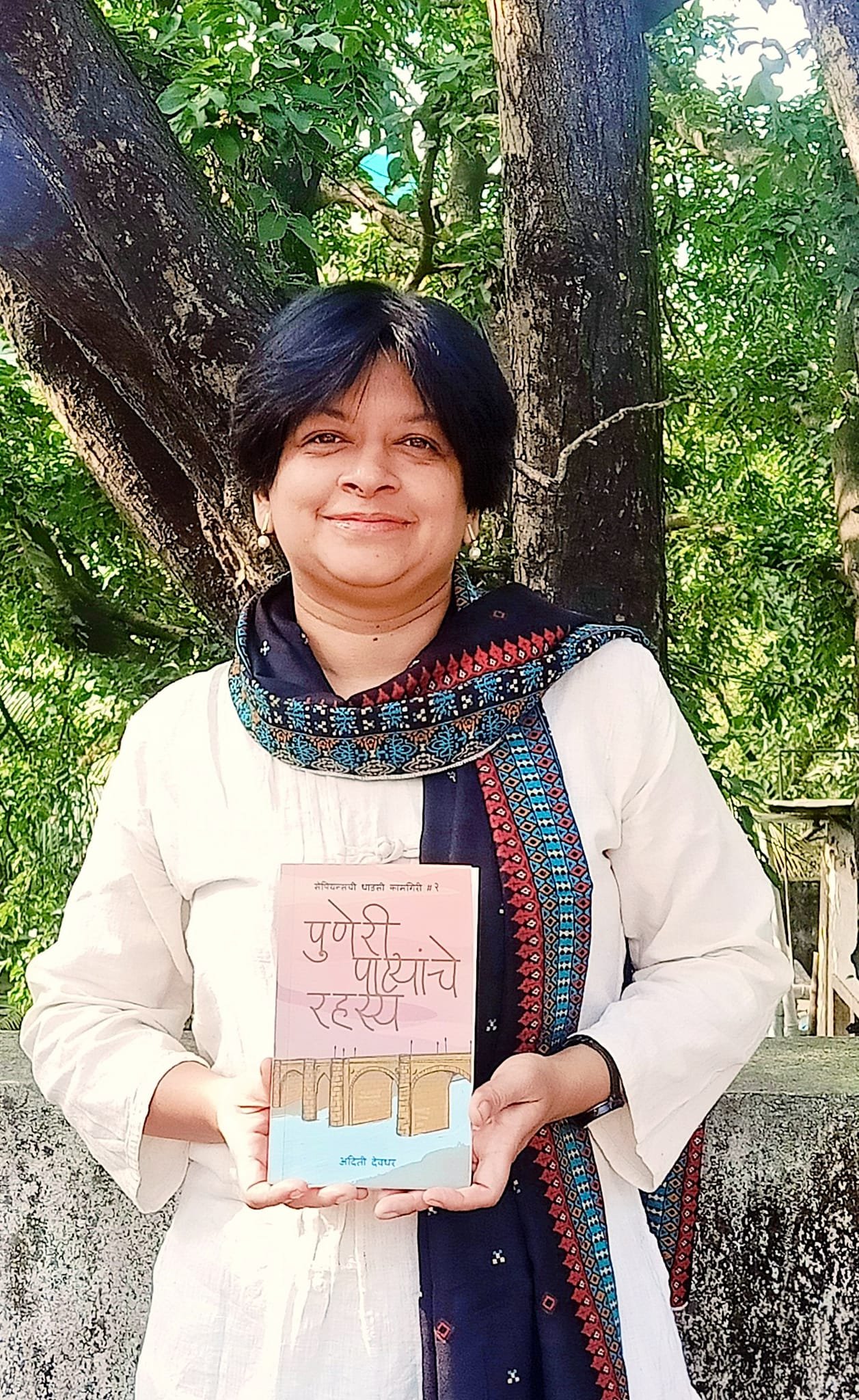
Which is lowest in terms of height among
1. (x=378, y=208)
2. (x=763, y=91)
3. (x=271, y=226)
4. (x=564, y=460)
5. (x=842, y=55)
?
(x=564, y=460)

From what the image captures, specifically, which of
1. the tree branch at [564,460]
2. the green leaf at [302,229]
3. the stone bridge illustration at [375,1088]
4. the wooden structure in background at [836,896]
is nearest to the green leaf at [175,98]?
the green leaf at [302,229]

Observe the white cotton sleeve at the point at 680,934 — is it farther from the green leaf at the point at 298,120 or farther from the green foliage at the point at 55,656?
the green foliage at the point at 55,656

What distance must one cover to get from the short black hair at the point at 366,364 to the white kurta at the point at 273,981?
0.24 metres

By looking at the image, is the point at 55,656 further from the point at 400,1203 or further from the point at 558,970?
the point at 400,1203

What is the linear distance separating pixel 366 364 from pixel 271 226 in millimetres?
1303

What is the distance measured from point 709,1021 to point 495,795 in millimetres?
290

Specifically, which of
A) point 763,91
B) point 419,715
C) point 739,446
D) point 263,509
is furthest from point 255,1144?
point 739,446

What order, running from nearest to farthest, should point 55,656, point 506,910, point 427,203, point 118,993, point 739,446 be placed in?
point 506,910 < point 118,993 < point 427,203 < point 55,656 < point 739,446

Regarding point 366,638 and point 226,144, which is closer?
point 366,638

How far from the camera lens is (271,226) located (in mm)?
2531

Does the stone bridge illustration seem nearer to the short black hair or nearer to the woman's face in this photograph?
the woman's face

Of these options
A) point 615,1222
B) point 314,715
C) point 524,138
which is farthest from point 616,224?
point 615,1222

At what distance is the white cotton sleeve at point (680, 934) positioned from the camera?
134cm

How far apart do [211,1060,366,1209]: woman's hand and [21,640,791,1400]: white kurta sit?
73mm
